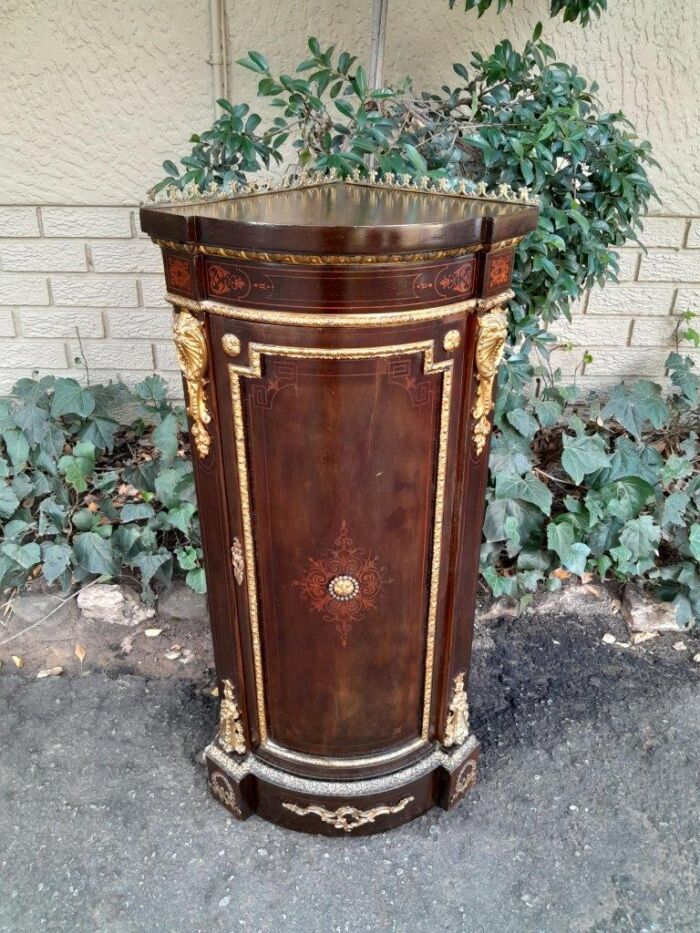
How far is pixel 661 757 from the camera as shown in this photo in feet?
6.31

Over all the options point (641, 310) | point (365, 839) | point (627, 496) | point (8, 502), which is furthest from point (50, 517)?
point (641, 310)

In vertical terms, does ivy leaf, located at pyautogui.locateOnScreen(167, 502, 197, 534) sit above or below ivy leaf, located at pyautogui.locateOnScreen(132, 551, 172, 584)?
above

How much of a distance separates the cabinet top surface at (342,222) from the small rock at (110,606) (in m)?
1.51

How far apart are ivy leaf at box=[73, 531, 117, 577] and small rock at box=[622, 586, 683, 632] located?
1.89 meters

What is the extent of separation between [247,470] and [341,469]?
19 centimetres

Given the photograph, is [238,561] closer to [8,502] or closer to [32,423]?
[8,502]

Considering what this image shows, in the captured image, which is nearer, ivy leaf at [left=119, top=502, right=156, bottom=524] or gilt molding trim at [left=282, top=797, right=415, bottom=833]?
gilt molding trim at [left=282, top=797, right=415, bottom=833]

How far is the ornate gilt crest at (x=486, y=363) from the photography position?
1.27 m

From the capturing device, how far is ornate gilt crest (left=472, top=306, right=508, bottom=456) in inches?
50.2

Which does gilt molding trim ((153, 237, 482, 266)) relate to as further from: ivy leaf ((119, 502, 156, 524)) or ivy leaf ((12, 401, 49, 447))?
ivy leaf ((12, 401, 49, 447))

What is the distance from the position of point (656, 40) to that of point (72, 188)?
2.24 m

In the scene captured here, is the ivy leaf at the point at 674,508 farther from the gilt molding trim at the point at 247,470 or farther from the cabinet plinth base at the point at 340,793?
the gilt molding trim at the point at 247,470

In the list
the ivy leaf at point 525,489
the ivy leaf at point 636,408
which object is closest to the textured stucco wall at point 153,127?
the ivy leaf at point 636,408

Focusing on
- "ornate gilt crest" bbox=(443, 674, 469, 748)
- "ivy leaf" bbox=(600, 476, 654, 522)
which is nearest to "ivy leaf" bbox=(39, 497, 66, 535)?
"ornate gilt crest" bbox=(443, 674, 469, 748)
